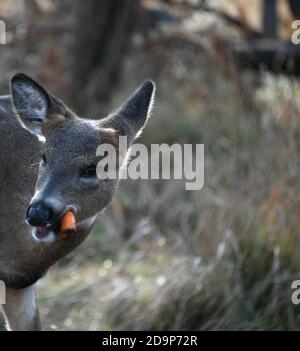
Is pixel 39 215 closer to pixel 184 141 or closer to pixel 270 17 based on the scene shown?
pixel 184 141

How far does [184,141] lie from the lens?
1294 cm

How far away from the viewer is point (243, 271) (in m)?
8.95

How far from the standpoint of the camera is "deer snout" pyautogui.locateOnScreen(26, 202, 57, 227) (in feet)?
20.3

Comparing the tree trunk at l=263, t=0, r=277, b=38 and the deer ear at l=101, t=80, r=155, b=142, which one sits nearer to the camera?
the deer ear at l=101, t=80, r=155, b=142

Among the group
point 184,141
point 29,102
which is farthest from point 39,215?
point 184,141

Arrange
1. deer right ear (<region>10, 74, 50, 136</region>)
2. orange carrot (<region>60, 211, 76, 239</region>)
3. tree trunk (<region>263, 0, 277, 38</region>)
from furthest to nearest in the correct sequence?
tree trunk (<region>263, 0, 277, 38</region>)
deer right ear (<region>10, 74, 50, 136</region>)
orange carrot (<region>60, 211, 76, 239</region>)

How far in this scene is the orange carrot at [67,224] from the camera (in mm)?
6430

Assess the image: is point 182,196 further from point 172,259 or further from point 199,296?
point 199,296

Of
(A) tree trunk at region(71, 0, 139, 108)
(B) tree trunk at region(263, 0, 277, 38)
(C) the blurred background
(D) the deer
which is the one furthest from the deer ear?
(B) tree trunk at region(263, 0, 277, 38)

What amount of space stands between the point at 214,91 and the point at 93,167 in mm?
5579

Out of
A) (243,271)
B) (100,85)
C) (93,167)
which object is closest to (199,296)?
(243,271)

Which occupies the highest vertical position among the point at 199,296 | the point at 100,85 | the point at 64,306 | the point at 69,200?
the point at 69,200

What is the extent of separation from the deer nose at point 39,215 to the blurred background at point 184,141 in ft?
8.05

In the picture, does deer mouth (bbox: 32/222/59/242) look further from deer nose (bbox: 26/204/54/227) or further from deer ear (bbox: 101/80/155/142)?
deer ear (bbox: 101/80/155/142)
